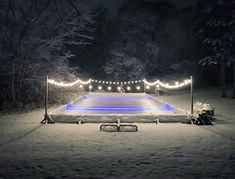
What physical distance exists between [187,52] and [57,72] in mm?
21473

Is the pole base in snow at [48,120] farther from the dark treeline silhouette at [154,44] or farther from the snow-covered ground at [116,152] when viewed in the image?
the dark treeline silhouette at [154,44]

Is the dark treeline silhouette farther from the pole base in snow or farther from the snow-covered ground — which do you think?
the snow-covered ground

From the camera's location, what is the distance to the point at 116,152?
947cm

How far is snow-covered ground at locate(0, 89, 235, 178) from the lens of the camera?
24.7 ft

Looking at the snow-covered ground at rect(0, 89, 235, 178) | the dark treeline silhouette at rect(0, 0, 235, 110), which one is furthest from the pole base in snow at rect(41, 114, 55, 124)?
the dark treeline silhouette at rect(0, 0, 235, 110)

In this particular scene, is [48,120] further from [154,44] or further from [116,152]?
[154,44]

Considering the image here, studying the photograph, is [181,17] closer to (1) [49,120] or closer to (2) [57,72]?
(2) [57,72]

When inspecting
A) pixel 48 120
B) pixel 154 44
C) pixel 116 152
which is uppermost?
pixel 154 44

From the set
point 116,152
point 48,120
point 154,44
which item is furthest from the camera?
point 154,44

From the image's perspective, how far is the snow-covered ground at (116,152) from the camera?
296 inches

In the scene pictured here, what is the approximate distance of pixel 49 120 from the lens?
50.6 feet

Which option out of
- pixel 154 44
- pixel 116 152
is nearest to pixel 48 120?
pixel 116 152

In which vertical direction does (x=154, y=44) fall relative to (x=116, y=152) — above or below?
above

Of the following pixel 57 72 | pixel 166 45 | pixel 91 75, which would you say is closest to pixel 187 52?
pixel 166 45
